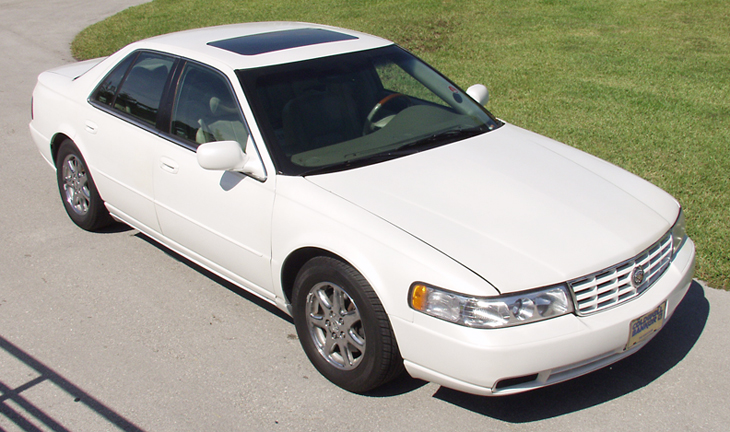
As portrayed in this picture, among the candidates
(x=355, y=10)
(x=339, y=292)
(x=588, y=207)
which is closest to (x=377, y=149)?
(x=339, y=292)

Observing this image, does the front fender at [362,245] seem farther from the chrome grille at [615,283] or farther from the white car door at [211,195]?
the chrome grille at [615,283]

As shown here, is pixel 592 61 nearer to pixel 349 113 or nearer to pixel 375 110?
pixel 375 110

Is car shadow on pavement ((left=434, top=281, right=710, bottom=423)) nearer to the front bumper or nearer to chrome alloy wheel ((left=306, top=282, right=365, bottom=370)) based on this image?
the front bumper

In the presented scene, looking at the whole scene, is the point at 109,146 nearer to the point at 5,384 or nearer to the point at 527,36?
the point at 5,384

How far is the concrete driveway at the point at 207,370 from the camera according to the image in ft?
11.6

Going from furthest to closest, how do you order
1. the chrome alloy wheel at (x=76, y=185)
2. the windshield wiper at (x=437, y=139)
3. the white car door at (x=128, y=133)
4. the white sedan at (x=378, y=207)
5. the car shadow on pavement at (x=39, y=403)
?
the chrome alloy wheel at (x=76, y=185)
the white car door at (x=128, y=133)
the windshield wiper at (x=437, y=139)
the car shadow on pavement at (x=39, y=403)
the white sedan at (x=378, y=207)

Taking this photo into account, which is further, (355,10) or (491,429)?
(355,10)

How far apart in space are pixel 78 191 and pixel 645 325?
444 centimetres

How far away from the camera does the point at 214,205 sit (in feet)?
13.6

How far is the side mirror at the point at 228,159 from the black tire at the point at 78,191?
197 centimetres

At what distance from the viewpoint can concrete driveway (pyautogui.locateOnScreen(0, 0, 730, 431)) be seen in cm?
355

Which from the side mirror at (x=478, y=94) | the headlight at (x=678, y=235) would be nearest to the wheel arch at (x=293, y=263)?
the headlight at (x=678, y=235)

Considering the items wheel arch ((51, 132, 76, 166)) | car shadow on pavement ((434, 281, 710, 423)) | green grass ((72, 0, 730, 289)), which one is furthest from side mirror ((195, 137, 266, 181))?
green grass ((72, 0, 730, 289))

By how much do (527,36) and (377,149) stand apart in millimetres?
9224
